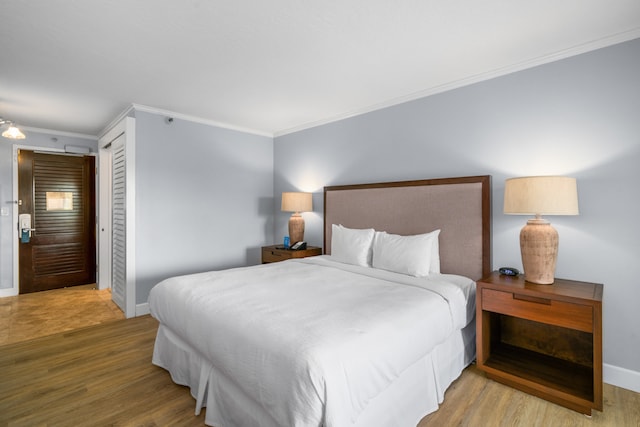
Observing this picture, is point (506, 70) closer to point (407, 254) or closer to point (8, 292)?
point (407, 254)

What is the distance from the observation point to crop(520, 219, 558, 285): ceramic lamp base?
2129 millimetres

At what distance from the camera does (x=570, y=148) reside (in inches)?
92.0

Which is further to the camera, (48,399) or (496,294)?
(496,294)

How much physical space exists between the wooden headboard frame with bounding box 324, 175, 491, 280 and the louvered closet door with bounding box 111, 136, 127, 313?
2.74 meters

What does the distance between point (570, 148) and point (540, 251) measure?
87 cm

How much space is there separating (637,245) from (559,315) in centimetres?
79

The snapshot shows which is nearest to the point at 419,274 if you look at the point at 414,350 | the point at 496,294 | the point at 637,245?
the point at 496,294

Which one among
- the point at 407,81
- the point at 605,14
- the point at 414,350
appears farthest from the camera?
the point at 407,81

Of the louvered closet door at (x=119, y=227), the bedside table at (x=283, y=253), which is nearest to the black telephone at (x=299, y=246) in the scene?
the bedside table at (x=283, y=253)

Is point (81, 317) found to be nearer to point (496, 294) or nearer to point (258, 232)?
point (258, 232)

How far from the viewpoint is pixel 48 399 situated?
6.70 feet

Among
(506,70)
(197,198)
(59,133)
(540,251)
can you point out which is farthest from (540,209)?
(59,133)

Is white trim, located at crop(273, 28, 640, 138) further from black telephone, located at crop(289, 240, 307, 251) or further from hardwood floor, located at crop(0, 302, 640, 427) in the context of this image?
hardwood floor, located at crop(0, 302, 640, 427)

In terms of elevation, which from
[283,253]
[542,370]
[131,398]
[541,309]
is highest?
[283,253]
